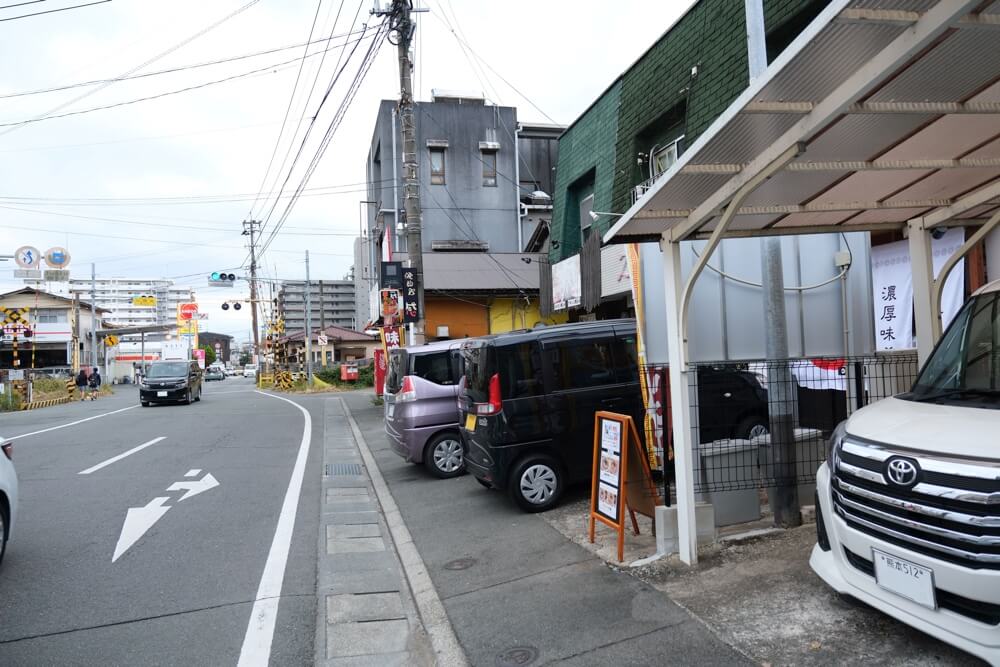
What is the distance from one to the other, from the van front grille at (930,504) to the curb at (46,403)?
31896 mm

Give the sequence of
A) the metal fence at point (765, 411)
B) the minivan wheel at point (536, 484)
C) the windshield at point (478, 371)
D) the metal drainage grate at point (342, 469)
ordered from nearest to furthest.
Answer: the metal fence at point (765, 411), the minivan wheel at point (536, 484), the windshield at point (478, 371), the metal drainage grate at point (342, 469)

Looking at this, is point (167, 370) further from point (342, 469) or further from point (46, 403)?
point (342, 469)

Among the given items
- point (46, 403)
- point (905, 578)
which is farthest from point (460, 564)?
point (46, 403)

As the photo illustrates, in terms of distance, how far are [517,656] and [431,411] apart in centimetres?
585

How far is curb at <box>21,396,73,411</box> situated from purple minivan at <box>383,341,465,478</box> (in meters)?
25.1

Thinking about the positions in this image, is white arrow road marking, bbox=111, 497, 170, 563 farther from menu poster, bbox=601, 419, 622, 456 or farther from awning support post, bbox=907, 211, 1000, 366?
awning support post, bbox=907, 211, 1000, 366

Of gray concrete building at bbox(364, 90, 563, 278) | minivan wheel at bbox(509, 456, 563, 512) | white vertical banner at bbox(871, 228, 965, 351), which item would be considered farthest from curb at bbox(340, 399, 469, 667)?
gray concrete building at bbox(364, 90, 563, 278)

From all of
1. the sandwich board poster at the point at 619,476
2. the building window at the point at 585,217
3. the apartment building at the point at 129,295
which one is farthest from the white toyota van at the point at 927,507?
the apartment building at the point at 129,295

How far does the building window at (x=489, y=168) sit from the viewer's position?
93.7ft

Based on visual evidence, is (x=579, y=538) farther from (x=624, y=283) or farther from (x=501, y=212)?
(x=501, y=212)

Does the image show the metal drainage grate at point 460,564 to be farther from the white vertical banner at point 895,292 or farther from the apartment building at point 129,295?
the apartment building at point 129,295

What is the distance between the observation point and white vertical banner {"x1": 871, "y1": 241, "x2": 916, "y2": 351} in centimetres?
873

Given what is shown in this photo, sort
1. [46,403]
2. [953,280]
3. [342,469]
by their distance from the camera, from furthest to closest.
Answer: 1. [46,403]
2. [342,469]
3. [953,280]

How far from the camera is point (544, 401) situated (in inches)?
275
